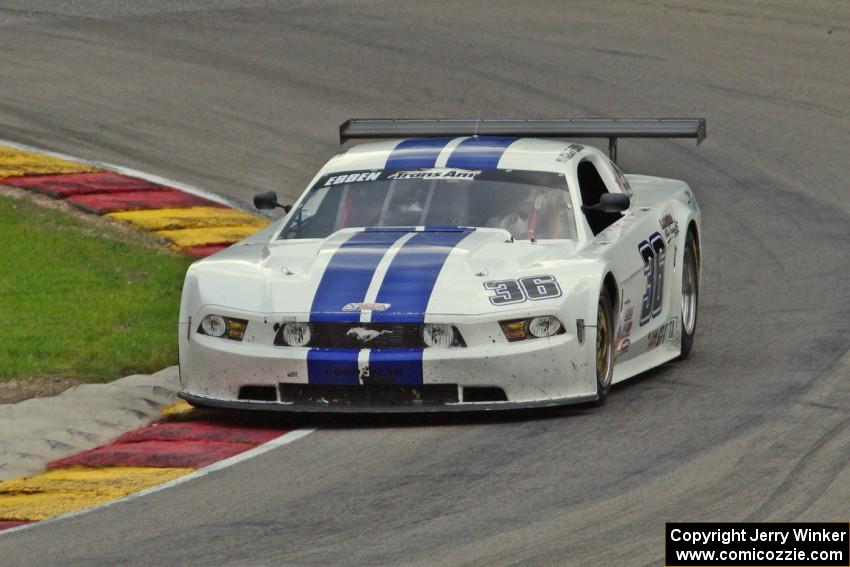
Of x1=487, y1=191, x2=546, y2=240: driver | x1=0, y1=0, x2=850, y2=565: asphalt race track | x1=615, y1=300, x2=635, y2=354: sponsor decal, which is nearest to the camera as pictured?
x1=0, y1=0, x2=850, y2=565: asphalt race track

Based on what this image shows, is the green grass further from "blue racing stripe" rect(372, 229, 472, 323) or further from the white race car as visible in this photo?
"blue racing stripe" rect(372, 229, 472, 323)

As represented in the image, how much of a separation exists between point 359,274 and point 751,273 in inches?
199

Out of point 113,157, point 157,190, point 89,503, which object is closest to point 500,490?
point 89,503

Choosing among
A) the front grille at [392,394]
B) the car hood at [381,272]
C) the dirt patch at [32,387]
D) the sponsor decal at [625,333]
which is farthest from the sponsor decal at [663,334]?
the dirt patch at [32,387]

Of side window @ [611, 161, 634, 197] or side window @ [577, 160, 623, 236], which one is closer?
side window @ [577, 160, 623, 236]

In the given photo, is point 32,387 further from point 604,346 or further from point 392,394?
point 604,346

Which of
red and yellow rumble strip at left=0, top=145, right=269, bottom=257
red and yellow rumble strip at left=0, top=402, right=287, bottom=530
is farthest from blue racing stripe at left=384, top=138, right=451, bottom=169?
red and yellow rumble strip at left=0, top=145, right=269, bottom=257

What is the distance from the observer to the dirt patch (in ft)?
36.3

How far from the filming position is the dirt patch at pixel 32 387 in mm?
11062

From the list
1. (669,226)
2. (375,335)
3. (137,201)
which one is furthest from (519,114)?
(375,335)

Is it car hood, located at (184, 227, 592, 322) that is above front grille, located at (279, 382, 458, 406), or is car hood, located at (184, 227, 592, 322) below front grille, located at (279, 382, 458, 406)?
above

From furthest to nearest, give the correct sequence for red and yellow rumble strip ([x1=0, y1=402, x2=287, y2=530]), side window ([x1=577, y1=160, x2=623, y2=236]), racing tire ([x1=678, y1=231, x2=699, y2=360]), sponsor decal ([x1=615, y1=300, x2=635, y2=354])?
racing tire ([x1=678, y1=231, x2=699, y2=360]) → side window ([x1=577, y1=160, x2=623, y2=236]) → sponsor decal ([x1=615, y1=300, x2=635, y2=354]) → red and yellow rumble strip ([x1=0, y1=402, x2=287, y2=530])

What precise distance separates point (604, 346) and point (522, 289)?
0.65 m

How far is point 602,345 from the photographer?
408 inches
